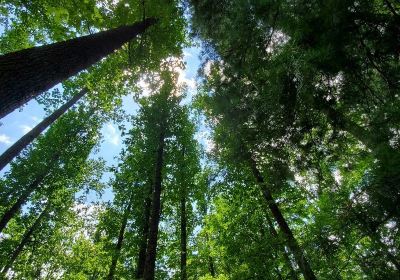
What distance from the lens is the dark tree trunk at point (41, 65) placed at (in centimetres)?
414

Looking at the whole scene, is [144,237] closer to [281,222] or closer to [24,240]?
[281,222]

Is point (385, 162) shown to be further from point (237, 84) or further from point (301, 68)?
point (237, 84)

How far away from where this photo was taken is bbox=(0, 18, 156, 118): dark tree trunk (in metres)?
4.14

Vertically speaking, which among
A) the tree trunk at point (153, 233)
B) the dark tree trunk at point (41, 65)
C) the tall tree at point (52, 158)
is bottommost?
the dark tree trunk at point (41, 65)

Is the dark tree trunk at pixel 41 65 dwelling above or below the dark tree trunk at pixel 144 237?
below

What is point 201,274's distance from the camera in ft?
64.2

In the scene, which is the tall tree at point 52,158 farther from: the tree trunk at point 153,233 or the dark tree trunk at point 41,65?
the dark tree trunk at point 41,65

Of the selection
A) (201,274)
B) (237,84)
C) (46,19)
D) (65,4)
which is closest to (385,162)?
(237,84)

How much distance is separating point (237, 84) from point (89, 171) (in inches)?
836

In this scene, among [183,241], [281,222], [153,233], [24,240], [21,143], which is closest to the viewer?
[153,233]

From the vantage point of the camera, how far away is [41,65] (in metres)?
4.73

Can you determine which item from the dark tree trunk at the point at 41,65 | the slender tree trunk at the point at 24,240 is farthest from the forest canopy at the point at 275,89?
the slender tree trunk at the point at 24,240

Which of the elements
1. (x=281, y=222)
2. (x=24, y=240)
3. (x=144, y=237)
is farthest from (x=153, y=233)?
(x=24, y=240)

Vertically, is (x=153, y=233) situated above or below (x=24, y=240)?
below
